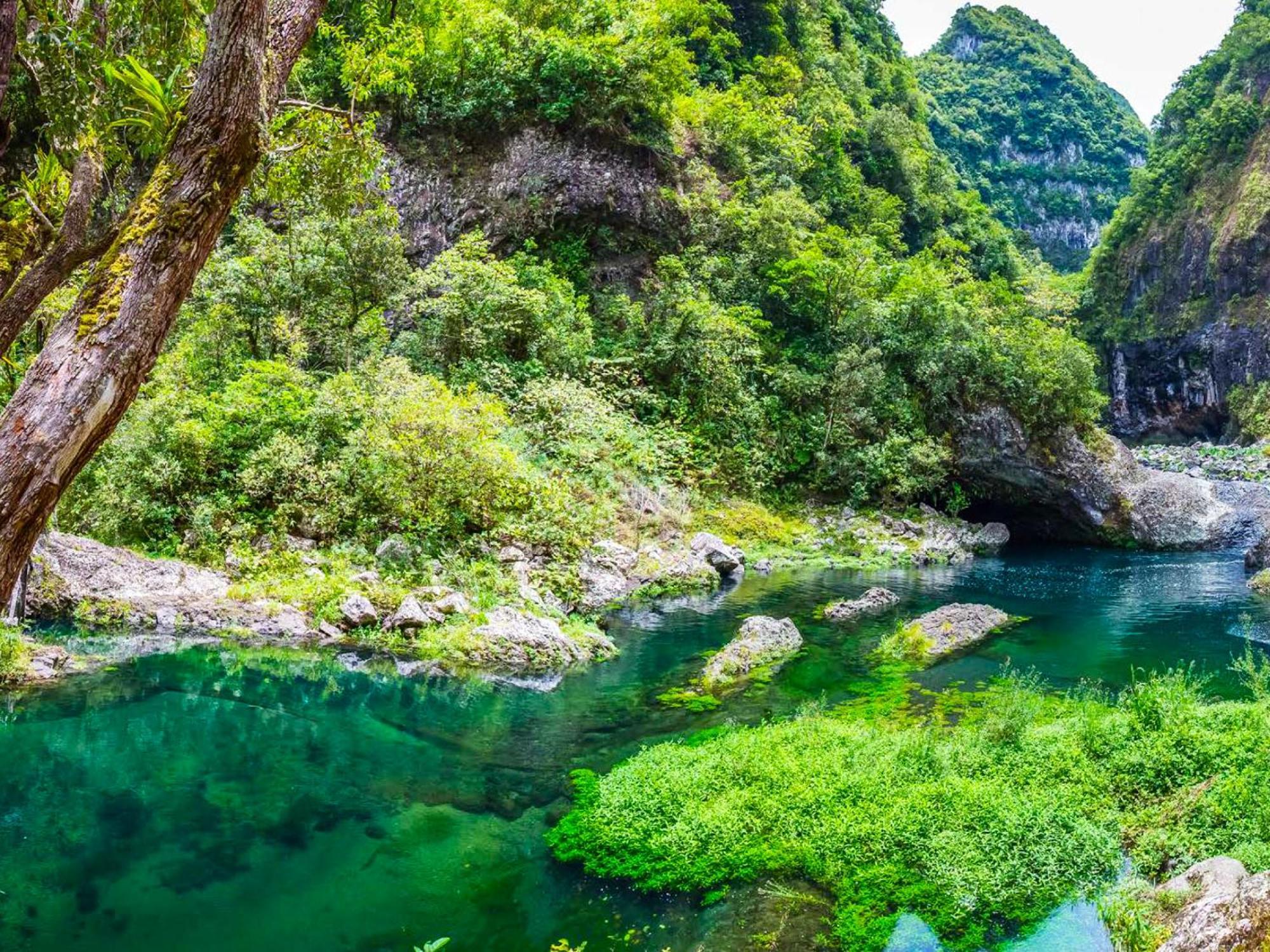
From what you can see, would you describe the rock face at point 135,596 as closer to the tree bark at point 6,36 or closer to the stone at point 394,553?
the stone at point 394,553

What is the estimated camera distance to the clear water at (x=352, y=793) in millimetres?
5551

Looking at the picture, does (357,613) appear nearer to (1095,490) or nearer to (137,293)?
(137,293)

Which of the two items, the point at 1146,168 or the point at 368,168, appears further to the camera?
the point at 1146,168

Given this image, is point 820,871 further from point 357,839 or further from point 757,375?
point 757,375

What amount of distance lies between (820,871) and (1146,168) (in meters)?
71.6

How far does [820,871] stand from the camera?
620 cm

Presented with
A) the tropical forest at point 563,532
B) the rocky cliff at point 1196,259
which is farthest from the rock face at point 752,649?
the rocky cliff at point 1196,259

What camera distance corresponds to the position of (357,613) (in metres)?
13.1

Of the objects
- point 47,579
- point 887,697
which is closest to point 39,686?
point 47,579

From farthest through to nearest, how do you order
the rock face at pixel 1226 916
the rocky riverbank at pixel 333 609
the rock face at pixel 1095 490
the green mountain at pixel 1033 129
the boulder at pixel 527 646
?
the green mountain at pixel 1033 129 → the rock face at pixel 1095 490 → the boulder at pixel 527 646 → the rocky riverbank at pixel 333 609 → the rock face at pixel 1226 916

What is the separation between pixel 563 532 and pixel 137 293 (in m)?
14.3

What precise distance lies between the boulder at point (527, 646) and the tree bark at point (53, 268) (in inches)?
325

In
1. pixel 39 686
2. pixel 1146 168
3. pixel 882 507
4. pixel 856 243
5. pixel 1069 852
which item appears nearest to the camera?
pixel 1069 852

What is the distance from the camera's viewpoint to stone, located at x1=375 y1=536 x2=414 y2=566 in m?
15.2
